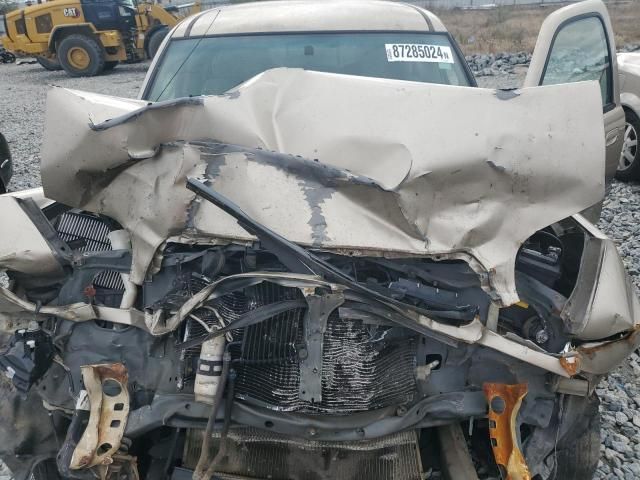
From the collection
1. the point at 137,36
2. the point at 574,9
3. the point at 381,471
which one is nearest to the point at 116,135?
the point at 381,471

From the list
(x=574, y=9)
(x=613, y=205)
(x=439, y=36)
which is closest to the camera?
(x=574, y=9)

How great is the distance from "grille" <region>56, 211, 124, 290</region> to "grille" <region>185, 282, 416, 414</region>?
25.2 inches

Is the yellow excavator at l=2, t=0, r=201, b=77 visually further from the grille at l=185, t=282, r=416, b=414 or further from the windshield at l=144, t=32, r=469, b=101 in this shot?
the grille at l=185, t=282, r=416, b=414

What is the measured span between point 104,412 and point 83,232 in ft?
2.62

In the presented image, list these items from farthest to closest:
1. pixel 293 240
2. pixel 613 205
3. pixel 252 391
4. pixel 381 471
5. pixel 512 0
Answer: pixel 512 0 < pixel 613 205 < pixel 381 471 < pixel 252 391 < pixel 293 240

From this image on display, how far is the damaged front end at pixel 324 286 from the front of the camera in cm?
195

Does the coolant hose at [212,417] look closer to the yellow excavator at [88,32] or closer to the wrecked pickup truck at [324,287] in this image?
the wrecked pickup truck at [324,287]

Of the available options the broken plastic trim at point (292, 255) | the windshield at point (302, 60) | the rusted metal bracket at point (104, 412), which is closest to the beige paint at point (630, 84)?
the windshield at point (302, 60)

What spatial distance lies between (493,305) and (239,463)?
1150 millimetres

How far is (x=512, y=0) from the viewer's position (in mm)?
31688

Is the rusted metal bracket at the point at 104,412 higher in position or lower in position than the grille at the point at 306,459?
higher

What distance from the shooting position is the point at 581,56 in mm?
3482

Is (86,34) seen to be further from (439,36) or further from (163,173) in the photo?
(163,173)

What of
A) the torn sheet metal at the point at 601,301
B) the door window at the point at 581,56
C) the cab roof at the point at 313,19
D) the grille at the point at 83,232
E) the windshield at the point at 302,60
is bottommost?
the torn sheet metal at the point at 601,301
